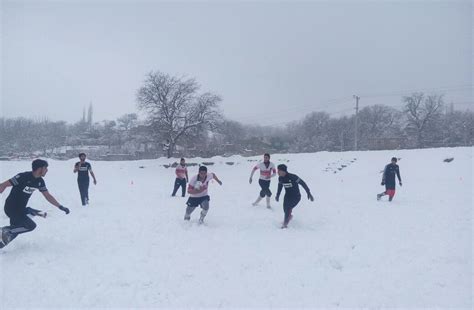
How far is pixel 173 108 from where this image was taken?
39.0 meters

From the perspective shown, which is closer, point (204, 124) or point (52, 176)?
point (52, 176)

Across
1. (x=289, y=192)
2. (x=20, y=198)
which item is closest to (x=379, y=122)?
(x=289, y=192)

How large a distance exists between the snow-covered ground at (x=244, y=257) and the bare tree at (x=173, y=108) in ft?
85.8

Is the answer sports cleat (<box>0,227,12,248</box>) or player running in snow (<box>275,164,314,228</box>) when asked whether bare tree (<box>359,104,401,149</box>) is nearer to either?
player running in snow (<box>275,164,314,228</box>)

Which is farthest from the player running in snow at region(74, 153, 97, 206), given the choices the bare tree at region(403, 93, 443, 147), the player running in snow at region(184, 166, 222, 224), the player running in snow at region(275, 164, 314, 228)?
the bare tree at region(403, 93, 443, 147)

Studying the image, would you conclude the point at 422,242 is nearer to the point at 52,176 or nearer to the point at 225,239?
the point at 225,239

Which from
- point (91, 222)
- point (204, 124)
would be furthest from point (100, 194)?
point (204, 124)

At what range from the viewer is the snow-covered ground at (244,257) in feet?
17.4

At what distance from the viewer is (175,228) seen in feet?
29.5

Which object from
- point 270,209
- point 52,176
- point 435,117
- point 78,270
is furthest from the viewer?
point 435,117

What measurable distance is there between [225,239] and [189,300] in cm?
298

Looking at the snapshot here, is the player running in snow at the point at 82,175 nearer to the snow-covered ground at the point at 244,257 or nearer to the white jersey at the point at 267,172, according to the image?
the snow-covered ground at the point at 244,257

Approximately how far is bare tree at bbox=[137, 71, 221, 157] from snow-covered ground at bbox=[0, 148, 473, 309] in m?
26.2

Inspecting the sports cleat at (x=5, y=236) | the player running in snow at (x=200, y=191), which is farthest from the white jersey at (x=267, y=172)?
the sports cleat at (x=5, y=236)
